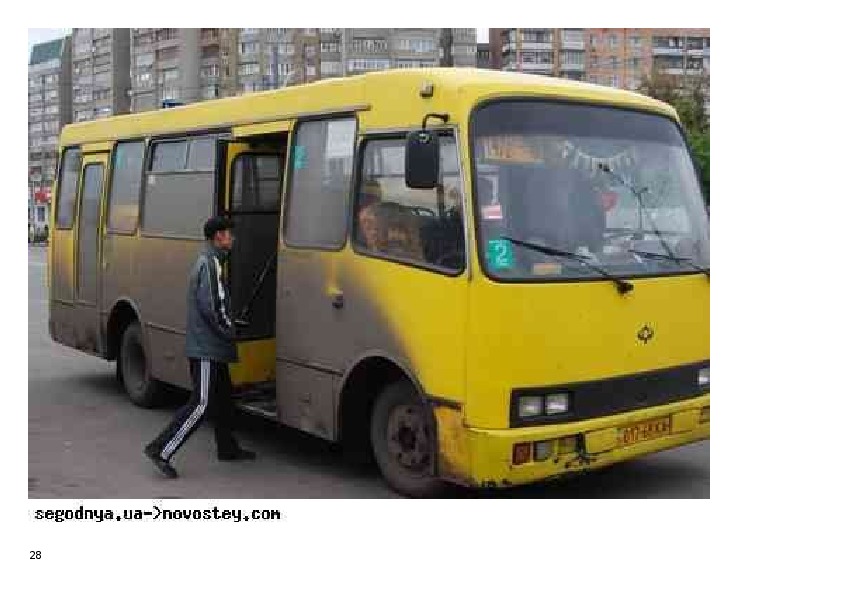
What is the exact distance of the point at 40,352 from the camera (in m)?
13.9

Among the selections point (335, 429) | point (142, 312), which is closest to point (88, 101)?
point (142, 312)

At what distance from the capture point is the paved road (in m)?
7.06

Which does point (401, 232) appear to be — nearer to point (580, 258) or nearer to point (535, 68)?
point (580, 258)

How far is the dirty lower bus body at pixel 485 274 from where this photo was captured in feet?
19.5

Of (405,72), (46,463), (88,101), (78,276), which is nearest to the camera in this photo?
(405,72)

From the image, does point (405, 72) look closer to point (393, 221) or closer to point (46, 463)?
point (393, 221)

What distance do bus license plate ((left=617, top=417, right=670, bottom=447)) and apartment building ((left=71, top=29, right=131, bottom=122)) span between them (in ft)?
15.8

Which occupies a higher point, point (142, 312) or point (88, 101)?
point (88, 101)

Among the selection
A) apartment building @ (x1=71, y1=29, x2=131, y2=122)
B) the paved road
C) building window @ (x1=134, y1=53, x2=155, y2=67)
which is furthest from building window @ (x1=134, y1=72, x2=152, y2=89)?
the paved road

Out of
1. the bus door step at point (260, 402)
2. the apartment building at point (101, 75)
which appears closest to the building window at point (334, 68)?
the apartment building at point (101, 75)

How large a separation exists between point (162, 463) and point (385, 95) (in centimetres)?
296

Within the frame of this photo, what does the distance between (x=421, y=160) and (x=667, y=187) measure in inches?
71.0

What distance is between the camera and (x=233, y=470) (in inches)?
305

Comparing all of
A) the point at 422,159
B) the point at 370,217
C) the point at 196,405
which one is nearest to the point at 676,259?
the point at 422,159
